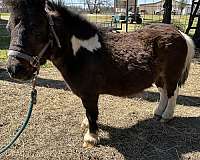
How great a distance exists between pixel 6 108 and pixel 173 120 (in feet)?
8.03

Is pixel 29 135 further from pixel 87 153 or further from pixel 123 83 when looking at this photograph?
pixel 123 83

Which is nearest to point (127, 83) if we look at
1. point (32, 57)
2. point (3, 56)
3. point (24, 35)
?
point (32, 57)

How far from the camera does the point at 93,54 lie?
3971mm

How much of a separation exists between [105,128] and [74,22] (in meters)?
1.48

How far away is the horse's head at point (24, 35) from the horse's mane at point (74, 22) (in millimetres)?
427

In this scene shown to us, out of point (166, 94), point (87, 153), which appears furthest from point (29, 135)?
point (166, 94)

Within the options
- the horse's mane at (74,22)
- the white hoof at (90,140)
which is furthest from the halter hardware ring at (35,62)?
the white hoof at (90,140)

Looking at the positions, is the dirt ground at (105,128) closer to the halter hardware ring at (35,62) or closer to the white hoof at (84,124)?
the white hoof at (84,124)

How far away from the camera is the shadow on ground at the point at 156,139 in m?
3.92

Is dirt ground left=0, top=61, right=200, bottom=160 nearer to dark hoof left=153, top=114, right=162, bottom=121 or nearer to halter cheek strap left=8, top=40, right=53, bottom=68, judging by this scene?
dark hoof left=153, top=114, right=162, bottom=121

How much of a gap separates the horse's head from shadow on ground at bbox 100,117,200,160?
1477mm

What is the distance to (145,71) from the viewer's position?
169 inches

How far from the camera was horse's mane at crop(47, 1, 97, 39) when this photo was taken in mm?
3732

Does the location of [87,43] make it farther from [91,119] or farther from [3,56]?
[3,56]
